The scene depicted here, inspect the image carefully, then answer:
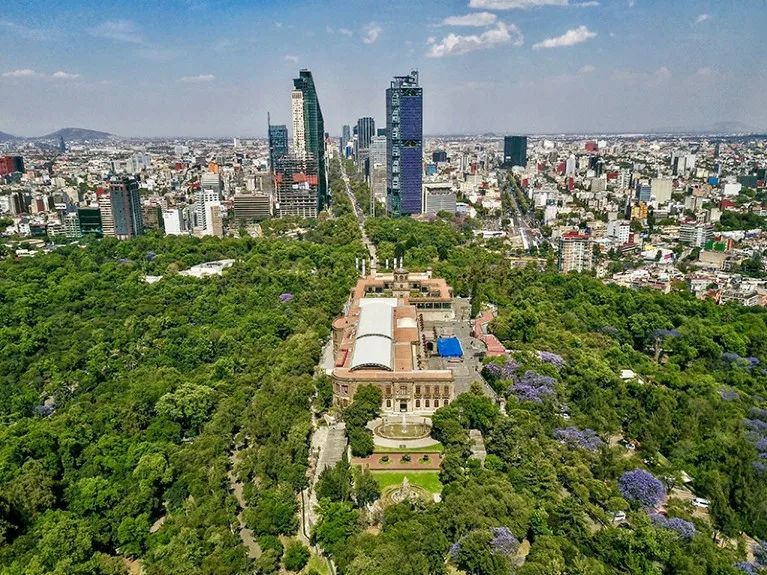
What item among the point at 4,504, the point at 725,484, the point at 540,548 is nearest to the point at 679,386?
the point at 725,484

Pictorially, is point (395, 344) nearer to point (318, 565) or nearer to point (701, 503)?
point (318, 565)

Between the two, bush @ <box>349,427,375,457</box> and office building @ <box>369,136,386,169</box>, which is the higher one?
office building @ <box>369,136,386,169</box>

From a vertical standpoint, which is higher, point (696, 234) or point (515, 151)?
point (515, 151)

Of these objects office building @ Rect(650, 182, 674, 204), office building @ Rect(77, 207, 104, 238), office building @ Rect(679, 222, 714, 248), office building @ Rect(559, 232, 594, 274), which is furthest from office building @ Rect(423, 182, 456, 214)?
office building @ Rect(77, 207, 104, 238)

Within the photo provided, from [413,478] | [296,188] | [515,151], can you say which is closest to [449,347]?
[413,478]

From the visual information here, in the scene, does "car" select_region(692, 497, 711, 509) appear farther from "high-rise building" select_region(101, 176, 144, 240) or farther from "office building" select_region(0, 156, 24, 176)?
"office building" select_region(0, 156, 24, 176)

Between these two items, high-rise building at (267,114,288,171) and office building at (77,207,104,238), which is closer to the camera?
office building at (77,207,104,238)

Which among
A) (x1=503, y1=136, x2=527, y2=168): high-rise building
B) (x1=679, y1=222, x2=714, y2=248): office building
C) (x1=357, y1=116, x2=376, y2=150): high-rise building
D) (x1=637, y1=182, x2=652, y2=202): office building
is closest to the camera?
(x1=679, y1=222, x2=714, y2=248): office building
